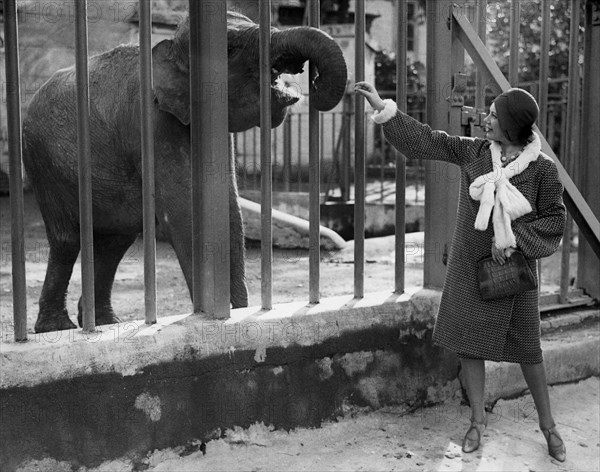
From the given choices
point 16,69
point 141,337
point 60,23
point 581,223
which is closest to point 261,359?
point 141,337

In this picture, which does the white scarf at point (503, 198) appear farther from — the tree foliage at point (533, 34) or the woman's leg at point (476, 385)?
the tree foliage at point (533, 34)

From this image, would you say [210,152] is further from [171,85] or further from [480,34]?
[480,34]

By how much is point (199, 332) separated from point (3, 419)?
83 cm

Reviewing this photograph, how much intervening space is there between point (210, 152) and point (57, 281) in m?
2.18

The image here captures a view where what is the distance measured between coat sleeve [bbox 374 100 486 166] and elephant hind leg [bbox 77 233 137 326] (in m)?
2.28

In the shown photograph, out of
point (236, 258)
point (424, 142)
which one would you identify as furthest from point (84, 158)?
point (424, 142)

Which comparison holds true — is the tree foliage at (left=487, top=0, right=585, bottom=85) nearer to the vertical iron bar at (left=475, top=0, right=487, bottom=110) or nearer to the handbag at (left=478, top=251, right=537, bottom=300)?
the vertical iron bar at (left=475, top=0, right=487, bottom=110)

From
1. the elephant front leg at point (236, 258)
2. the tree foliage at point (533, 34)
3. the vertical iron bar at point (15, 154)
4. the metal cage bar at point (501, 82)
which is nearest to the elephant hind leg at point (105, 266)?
the elephant front leg at point (236, 258)

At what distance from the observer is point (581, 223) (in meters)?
4.42

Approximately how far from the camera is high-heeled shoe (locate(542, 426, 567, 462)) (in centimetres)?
372

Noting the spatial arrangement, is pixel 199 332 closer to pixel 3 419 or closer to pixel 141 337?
pixel 141 337

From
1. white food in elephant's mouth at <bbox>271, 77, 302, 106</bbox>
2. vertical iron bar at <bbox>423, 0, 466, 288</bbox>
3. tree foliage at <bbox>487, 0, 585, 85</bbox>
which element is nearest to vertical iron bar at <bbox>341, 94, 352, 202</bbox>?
tree foliage at <bbox>487, 0, 585, 85</bbox>

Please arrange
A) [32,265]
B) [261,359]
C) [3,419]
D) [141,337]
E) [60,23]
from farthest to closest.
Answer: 1. [60,23]
2. [32,265]
3. [261,359]
4. [141,337]
5. [3,419]

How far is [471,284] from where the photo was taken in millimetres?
3691
